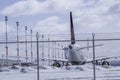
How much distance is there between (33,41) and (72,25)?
43.8m

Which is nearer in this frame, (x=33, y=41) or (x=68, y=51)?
(x=33, y=41)

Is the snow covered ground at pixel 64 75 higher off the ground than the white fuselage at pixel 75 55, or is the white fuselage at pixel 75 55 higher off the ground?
the white fuselage at pixel 75 55

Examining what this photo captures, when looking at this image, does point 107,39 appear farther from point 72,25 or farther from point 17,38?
point 72,25

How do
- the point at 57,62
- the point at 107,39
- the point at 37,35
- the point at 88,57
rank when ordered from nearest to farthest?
the point at 37,35
the point at 107,39
the point at 57,62
the point at 88,57

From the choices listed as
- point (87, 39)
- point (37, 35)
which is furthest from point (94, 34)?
point (37, 35)

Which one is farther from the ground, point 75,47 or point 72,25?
point 72,25

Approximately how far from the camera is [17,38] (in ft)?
48.3

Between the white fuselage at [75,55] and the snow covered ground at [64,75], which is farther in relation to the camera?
the white fuselage at [75,55]

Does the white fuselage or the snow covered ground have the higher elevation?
Answer: the white fuselage

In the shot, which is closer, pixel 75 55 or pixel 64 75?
pixel 64 75

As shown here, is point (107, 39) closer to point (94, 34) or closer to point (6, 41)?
point (94, 34)

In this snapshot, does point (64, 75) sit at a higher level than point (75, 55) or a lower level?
lower

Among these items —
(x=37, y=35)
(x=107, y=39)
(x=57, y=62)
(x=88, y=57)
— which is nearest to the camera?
(x=37, y=35)

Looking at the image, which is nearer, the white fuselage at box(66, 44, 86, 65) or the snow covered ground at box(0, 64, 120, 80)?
the snow covered ground at box(0, 64, 120, 80)
